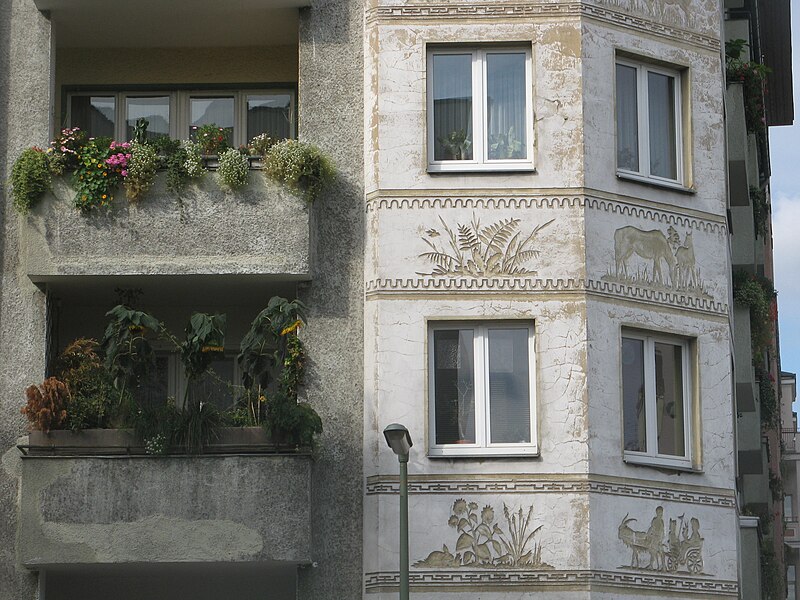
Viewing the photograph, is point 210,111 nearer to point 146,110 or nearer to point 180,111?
point 180,111

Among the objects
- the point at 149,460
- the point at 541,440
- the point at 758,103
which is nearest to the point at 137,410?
the point at 149,460

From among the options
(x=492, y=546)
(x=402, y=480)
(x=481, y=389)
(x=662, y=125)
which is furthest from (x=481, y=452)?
(x=662, y=125)

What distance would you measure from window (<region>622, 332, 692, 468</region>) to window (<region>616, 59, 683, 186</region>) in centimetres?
226

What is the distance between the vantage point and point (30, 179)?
21516 millimetres

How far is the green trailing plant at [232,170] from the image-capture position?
2148 cm

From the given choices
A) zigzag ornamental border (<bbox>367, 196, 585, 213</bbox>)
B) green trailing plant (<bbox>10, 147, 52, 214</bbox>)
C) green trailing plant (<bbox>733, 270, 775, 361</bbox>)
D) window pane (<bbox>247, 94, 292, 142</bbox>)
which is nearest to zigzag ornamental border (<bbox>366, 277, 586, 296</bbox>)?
zigzag ornamental border (<bbox>367, 196, 585, 213</bbox>)

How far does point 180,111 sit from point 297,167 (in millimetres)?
3751

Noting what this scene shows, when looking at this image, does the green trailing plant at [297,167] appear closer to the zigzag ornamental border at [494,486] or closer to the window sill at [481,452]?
the window sill at [481,452]

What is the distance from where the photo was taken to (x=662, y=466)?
21.4 m

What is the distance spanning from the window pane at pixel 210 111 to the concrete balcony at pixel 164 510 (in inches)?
237

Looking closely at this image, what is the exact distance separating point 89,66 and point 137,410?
20.2 ft

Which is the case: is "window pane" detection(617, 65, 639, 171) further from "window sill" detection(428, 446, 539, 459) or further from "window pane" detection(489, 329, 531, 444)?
"window sill" detection(428, 446, 539, 459)

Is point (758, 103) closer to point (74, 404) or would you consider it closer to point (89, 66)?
point (89, 66)

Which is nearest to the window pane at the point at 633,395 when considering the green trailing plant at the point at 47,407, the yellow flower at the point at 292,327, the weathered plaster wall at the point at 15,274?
the yellow flower at the point at 292,327
